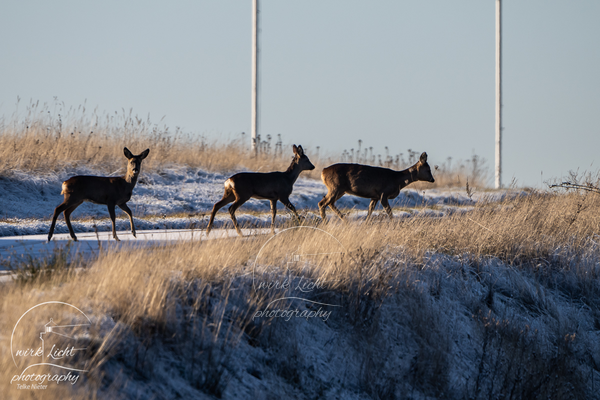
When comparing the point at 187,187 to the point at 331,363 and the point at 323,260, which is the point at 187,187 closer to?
the point at 323,260

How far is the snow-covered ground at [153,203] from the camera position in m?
13.2

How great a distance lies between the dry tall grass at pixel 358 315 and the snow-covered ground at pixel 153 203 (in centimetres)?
444

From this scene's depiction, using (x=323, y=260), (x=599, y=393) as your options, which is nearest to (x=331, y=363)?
(x=323, y=260)

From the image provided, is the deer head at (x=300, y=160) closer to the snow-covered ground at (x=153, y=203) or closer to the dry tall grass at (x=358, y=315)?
the snow-covered ground at (x=153, y=203)

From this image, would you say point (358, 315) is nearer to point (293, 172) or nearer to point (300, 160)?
point (293, 172)

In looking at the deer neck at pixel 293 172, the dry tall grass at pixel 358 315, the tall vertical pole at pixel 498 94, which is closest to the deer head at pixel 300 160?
the deer neck at pixel 293 172

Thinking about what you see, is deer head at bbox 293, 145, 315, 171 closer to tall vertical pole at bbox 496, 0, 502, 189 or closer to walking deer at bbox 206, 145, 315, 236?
walking deer at bbox 206, 145, 315, 236

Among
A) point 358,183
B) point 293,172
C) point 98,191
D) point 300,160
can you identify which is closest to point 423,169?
point 358,183

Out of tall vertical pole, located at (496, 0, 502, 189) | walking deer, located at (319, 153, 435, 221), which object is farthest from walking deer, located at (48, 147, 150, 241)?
tall vertical pole, located at (496, 0, 502, 189)

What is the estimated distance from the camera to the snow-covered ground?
1322 cm

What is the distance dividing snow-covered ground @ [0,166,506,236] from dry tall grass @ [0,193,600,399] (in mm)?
4437

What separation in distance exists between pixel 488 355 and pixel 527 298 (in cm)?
215

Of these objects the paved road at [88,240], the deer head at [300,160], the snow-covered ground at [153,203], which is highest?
the deer head at [300,160]

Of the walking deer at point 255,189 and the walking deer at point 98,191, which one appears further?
the walking deer at point 255,189
